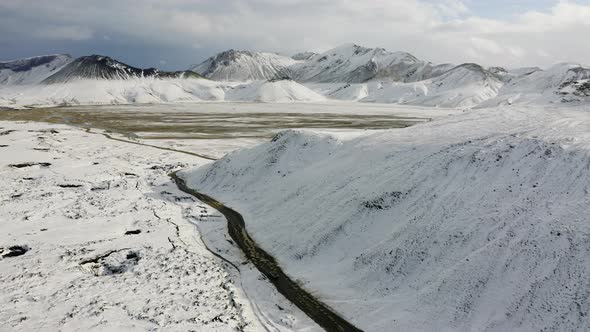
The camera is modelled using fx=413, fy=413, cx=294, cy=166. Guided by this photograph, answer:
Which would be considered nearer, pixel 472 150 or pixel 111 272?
pixel 111 272

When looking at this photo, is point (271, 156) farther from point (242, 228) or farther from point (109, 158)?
point (109, 158)

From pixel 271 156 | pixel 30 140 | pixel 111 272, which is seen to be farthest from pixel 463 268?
pixel 30 140

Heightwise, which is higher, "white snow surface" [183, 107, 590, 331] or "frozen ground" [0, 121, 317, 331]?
"white snow surface" [183, 107, 590, 331]

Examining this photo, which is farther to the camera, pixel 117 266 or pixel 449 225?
pixel 117 266

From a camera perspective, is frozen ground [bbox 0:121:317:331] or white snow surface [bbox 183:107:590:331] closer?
white snow surface [bbox 183:107:590:331]
